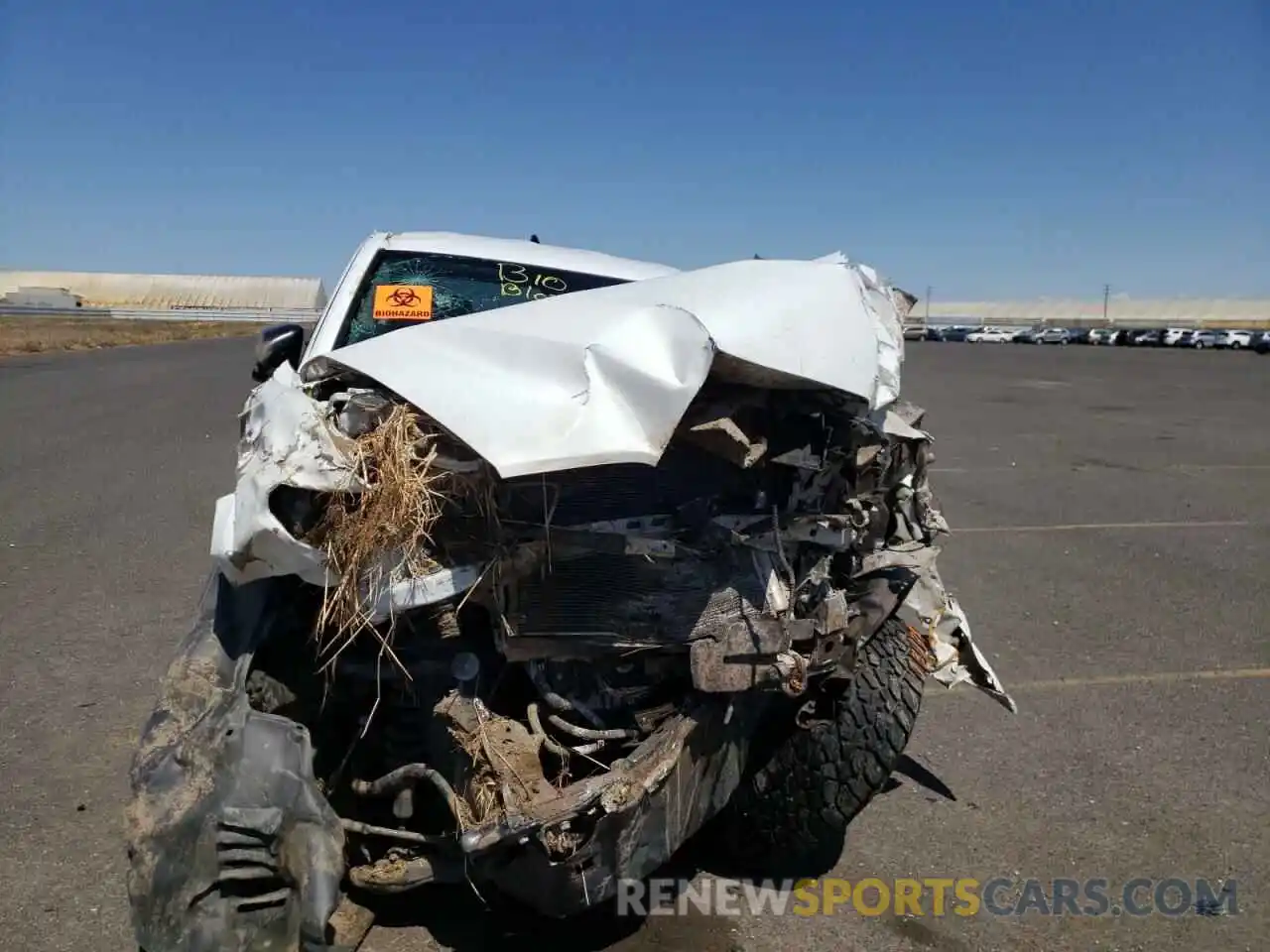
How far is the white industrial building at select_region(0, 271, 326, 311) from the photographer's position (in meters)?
94.4

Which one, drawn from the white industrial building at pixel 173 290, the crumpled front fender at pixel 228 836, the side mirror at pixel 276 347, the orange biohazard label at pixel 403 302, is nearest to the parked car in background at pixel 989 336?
the white industrial building at pixel 173 290

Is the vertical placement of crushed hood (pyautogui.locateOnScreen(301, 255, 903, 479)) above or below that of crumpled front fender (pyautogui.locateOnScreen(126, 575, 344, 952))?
above

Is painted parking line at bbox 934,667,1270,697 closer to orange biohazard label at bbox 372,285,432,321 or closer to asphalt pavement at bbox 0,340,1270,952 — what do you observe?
asphalt pavement at bbox 0,340,1270,952

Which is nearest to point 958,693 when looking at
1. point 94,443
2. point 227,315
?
point 94,443

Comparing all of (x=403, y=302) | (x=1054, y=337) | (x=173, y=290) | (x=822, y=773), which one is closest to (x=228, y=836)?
(x=822, y=773)

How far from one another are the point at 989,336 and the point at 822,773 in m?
75.3

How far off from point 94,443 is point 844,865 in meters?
11.9

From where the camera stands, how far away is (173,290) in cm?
9781

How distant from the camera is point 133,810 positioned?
2535 millimetres

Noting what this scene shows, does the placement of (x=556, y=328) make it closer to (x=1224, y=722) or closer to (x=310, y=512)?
(x=310, y=512)

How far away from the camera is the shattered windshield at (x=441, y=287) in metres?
4.43

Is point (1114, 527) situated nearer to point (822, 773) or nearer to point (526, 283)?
point (526, 283)

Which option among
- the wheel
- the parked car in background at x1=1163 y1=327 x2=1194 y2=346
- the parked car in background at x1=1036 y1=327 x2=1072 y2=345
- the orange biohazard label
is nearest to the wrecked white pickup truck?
the wheel

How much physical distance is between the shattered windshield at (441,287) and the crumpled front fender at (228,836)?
2103mm
